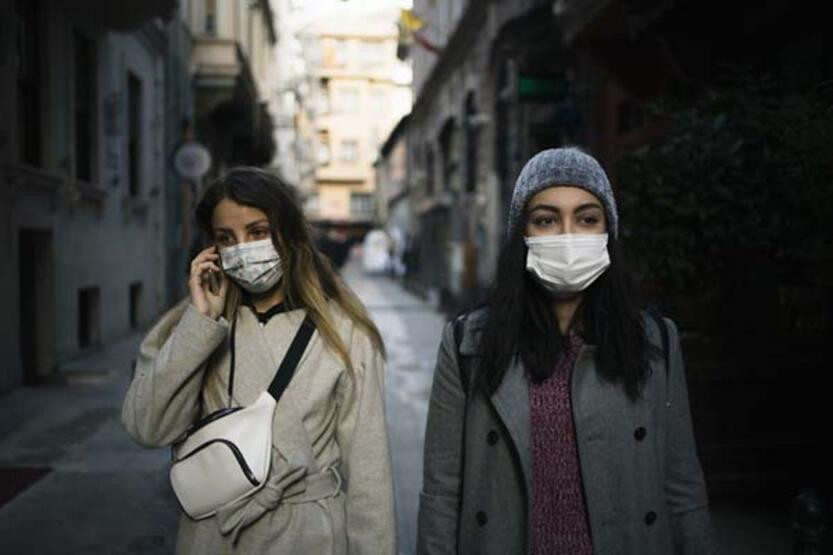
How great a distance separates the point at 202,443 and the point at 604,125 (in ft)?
39.1

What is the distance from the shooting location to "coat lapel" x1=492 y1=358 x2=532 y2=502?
2.25 metres

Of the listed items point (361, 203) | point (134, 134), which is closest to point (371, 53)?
point (361, 203)

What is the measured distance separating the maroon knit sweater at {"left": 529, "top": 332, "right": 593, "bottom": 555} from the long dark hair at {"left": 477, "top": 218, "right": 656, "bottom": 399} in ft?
0.23

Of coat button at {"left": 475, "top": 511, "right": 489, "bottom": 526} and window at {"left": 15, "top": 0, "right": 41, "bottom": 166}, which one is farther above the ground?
window at {"left": 15, "top": 0, "right": 41, "bottom": 166}

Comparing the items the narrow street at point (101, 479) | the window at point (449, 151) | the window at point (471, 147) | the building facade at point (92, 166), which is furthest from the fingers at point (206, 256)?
the window at point (449, 151)

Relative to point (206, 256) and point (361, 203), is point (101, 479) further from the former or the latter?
point (361, 203)

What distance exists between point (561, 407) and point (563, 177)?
0.60 metres

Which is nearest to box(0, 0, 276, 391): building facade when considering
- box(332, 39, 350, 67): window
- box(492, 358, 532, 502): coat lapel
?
box(492, 358, 532, 502): coat lapel

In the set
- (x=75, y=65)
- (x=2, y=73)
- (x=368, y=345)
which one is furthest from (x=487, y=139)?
(x=368, y=345)

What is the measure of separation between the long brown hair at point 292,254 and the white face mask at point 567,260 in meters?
0.51

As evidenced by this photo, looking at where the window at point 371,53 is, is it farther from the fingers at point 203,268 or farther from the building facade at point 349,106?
the fingers at point 203,268

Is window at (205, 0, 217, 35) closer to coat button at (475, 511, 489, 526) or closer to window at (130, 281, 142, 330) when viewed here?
window at (130, 281, 142, 330)

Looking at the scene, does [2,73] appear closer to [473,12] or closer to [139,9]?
[139,9]

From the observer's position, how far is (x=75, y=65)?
38.9 feet
